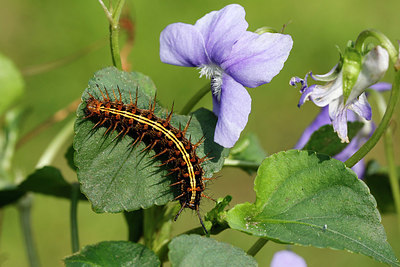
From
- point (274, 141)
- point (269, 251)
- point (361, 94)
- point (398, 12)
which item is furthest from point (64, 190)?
point (398, 12)

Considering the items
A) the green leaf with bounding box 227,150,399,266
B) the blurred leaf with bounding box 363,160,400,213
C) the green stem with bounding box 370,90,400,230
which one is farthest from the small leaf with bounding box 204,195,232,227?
the blurred leaf with bounding box 363,160,400,213

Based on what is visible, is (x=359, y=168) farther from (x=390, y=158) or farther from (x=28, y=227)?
(x=28, y=227)

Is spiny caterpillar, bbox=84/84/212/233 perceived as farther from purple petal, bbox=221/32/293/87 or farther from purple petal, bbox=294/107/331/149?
purple petal, bbox=294/107/331/149

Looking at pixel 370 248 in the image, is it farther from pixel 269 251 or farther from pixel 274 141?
pixel 274 141

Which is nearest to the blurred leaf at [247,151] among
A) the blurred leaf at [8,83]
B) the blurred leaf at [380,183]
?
the blurred leaf at [380,183]

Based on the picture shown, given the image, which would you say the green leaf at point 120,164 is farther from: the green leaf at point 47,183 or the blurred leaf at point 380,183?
the blurred leaf at point 380,183

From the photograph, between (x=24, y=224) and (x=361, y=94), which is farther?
(x=24, y=224)
